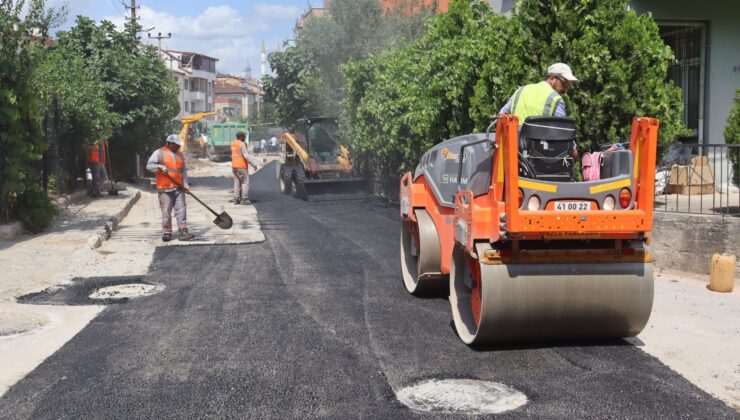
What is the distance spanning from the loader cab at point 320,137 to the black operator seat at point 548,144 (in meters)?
14.8

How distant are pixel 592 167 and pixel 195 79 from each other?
90.8 meters

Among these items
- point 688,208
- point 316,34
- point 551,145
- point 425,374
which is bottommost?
point 425,374

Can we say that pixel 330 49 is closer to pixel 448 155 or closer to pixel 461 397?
pixel 448 155

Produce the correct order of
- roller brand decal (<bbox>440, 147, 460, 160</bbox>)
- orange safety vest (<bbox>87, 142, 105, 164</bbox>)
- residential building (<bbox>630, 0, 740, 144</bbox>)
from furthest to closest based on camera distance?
1. orange safety vest (<bbox>87, 142, 105, 164</bbox>)
2. residential building (<bbox>630, 0, 740, 144</bbox>)
3. roller brand decal (<bbox>440, 147, 460, 160</bbox>)

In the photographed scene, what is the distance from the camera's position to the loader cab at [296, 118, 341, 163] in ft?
67.6

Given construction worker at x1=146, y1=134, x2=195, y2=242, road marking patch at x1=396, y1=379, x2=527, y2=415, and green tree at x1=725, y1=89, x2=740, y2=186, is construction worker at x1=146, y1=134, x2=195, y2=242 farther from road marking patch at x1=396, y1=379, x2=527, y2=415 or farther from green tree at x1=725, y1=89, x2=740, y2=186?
green tree at x1=725, y1=89, x2=740, y2=186

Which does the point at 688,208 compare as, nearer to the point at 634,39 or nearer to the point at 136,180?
the point at 634,39

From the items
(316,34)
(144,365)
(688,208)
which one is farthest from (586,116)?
(316,34)

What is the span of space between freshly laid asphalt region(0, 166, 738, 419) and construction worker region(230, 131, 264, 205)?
987 cm

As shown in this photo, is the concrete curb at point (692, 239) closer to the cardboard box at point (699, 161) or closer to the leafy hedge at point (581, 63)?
the leafy hedge at point (581, 63)

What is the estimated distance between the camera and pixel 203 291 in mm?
8203

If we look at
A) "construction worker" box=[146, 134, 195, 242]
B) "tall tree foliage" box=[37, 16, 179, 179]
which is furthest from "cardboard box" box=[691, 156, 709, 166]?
"tall tree foliage" box=[37, 16, 179, 179]

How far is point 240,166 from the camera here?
1859 centimetres

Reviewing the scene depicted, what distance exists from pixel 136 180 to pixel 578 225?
2314 centimetres
